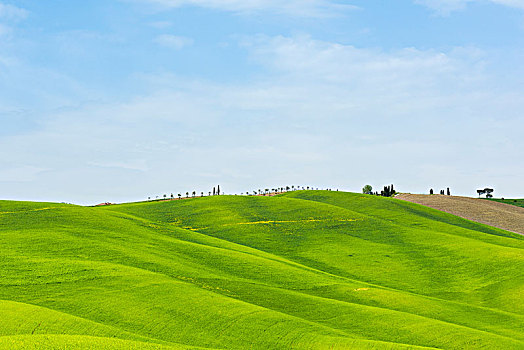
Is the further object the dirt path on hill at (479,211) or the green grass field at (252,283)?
the dirt path on hill at (479,211)

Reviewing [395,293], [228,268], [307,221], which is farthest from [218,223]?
[395,293]

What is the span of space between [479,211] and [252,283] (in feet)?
220

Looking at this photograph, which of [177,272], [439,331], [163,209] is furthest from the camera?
[163,209]

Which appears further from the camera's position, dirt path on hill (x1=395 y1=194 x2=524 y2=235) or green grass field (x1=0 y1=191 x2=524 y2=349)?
dirt path on hill (x1=395 y1=194 x2=524 y2=235)

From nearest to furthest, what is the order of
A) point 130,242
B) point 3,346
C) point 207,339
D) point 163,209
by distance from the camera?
1. point 3,346
2. point 207,339
3. point 130,242
4. point 163,209

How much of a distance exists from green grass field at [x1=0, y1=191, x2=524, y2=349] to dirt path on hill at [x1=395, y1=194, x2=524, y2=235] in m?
21.1

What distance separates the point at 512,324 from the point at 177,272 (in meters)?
20.8

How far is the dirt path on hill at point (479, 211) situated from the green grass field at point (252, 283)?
2108 cm

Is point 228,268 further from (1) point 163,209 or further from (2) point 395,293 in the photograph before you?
(1) point 163,209

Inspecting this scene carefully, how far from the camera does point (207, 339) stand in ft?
79.2

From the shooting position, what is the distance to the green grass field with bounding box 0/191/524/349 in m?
24.5

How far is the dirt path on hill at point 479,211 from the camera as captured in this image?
82.0m

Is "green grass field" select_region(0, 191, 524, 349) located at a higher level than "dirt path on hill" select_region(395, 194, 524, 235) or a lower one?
lower

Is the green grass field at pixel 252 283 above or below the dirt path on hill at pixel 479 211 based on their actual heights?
below
